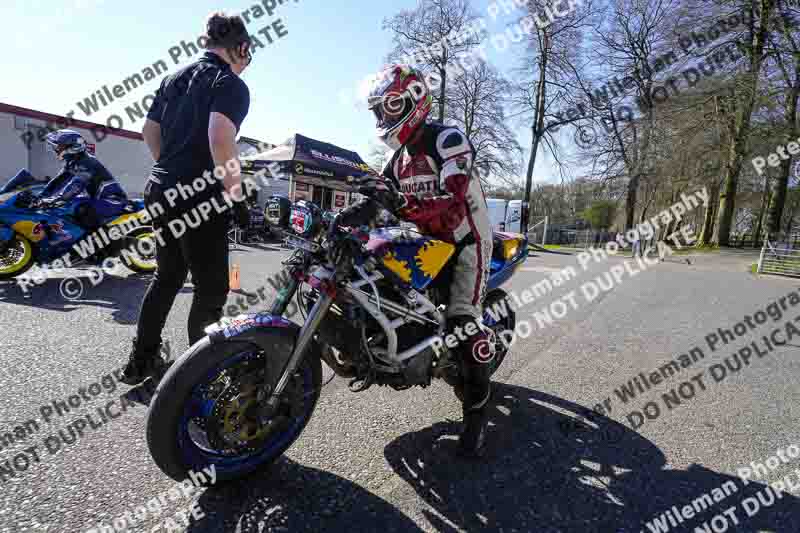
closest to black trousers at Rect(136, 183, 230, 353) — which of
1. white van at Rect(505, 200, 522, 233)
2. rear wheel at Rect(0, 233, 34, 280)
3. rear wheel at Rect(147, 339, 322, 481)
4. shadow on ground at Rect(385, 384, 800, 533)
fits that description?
rear wheel at Rect(147, 339, 322, 481)

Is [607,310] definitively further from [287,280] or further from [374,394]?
[287,280]

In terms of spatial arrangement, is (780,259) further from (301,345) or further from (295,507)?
(295,507)

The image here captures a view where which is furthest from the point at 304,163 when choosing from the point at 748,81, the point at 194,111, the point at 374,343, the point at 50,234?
the point at 748,81

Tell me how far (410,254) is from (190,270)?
1.38 m

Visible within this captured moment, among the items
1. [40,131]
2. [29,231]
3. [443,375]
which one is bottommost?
[443,375]

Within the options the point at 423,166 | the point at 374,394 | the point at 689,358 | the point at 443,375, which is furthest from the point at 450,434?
the point at 689,358

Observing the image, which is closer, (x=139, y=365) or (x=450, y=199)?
(x=450, y=199)

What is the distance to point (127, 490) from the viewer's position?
74.3 inches

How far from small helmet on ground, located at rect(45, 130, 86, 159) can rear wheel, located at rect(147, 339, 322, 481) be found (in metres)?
5.47

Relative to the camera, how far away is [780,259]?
42.5 ft

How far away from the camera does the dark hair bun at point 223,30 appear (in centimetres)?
261

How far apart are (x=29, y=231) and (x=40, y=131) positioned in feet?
40.3

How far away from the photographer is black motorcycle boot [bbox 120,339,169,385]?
110 inches

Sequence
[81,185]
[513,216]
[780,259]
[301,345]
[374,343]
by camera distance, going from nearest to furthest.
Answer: [301,345] < [374,343] < [81,185] < [780,259] < [513,216]
